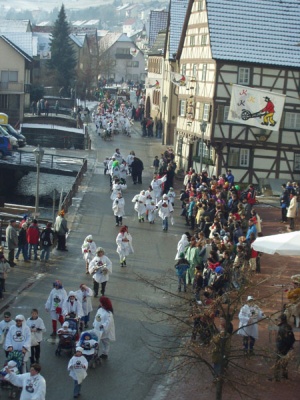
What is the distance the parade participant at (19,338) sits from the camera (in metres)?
17.3

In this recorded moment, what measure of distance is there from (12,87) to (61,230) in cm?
4190

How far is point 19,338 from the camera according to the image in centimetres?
1744

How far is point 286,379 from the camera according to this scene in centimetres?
1758

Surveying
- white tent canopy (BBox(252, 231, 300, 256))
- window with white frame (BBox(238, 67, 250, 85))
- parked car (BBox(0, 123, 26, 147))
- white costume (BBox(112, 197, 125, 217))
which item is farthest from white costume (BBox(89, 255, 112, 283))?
parked car (BBox(0, 123, 26, 147))

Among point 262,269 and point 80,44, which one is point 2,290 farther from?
point 80,44

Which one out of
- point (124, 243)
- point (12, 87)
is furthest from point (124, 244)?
point (12, 87)

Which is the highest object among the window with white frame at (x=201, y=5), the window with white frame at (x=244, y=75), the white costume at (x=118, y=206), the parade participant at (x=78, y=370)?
the window with white frame at (x=201, y=5)

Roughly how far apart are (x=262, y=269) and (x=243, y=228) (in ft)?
8.09

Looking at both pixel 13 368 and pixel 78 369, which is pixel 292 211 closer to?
pixel 78 369

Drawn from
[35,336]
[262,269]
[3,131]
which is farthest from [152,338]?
[3,131]

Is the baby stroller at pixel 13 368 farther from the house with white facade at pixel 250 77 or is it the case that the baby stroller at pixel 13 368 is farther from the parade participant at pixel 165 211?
the house with white facade at pixel 250 77

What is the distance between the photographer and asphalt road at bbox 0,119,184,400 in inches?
690

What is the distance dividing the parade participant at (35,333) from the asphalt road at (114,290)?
236 mm

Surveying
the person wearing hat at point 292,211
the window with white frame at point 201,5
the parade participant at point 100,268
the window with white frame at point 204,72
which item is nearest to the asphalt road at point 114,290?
the parade participant at point 100,268
